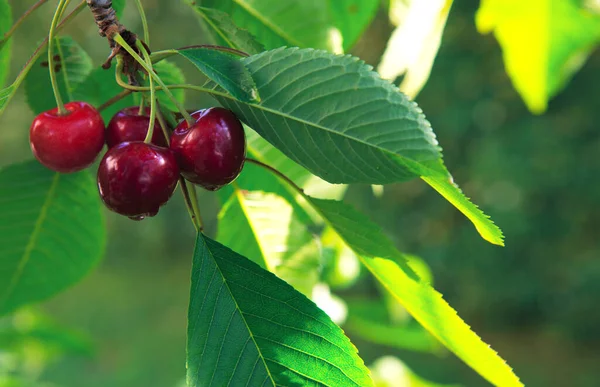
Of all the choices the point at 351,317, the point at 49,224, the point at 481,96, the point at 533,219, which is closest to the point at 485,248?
the point at 533,219

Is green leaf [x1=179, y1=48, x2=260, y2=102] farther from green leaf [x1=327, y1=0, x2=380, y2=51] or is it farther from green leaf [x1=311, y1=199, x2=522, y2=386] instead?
green leaf [x1=327, y1=0, x2=380, y2=51]

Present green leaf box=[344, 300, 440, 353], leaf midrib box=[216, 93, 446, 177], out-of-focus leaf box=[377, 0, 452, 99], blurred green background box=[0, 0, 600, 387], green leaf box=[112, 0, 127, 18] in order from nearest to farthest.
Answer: leaf midrib box=[216, 93, 446, 177] → green leaf box=[112, 0, 127, 18] → out-of-focus leaf box=[377, 0, 452, 99] → green leaf box=[344, 300, 440, 353] → blurred green background box=[0, 0, 600, 387]

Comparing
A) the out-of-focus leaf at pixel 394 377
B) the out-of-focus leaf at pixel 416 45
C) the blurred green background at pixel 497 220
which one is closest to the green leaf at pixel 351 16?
the out-of-focus leaf at pixel 416 45

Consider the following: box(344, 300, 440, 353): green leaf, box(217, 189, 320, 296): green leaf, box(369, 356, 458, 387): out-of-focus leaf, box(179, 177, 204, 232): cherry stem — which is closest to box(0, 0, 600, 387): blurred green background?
box(344, 300, 440, 353): green leaf

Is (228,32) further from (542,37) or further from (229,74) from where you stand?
(542,37)

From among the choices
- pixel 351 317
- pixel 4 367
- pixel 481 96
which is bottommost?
pixel 4 367

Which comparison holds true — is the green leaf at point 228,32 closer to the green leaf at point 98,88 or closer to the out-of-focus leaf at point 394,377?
the green leaf at point 98,88

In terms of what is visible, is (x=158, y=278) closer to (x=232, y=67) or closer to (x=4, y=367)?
(x=4, y=367)
